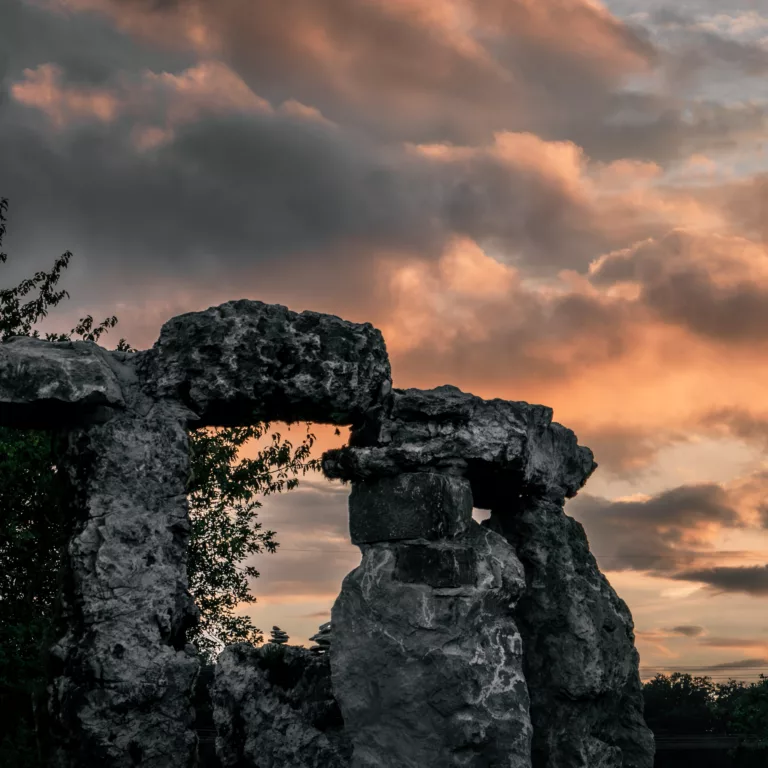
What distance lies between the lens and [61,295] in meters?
15.2

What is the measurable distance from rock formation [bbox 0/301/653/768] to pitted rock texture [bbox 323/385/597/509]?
13 mm

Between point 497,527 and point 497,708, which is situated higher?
point 497,527

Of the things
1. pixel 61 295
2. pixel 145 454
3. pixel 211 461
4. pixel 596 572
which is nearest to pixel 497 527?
pixel 596 572

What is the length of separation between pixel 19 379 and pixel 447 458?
251cm

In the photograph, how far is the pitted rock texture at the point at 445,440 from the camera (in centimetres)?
630

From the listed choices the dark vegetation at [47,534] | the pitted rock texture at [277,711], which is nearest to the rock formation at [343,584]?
the pitted rock texture at [277,711]

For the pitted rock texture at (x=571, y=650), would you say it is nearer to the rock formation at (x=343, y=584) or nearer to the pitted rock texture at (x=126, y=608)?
the rock formation at (x=343, y=584)

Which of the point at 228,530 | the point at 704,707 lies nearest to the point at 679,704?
the point at 704,707

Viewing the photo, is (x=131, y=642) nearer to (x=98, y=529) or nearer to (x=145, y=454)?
(x=98, y=529)

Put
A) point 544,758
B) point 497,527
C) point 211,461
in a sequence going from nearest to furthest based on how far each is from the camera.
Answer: point 544,758 → point 497,527 → point 211,461

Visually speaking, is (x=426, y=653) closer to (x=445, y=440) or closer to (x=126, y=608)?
(x=445, y=440)

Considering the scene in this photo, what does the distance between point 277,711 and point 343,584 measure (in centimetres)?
98

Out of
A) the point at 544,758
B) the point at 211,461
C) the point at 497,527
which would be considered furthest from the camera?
the point at 211,461

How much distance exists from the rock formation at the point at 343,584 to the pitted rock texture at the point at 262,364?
0.5 inches
